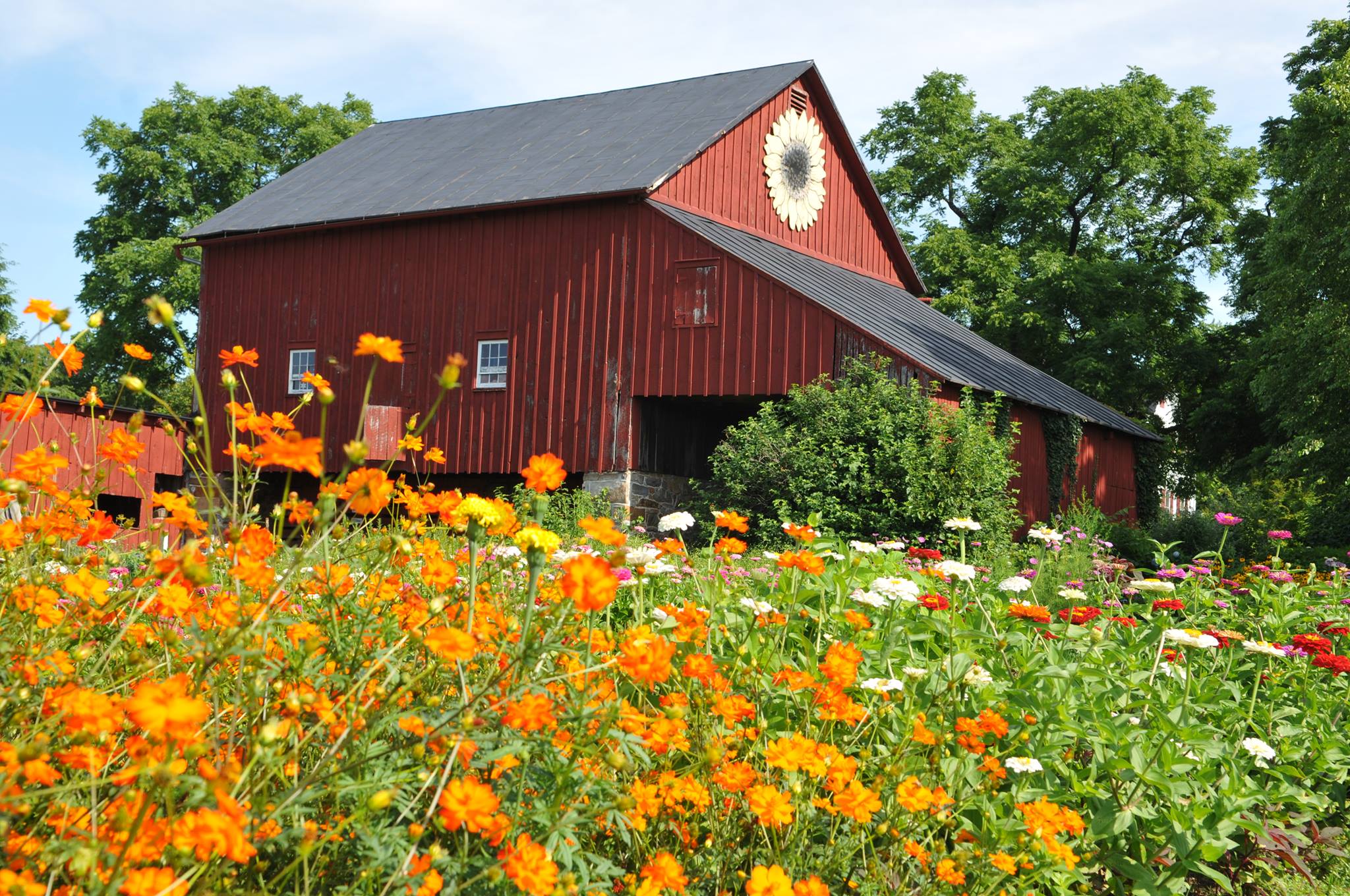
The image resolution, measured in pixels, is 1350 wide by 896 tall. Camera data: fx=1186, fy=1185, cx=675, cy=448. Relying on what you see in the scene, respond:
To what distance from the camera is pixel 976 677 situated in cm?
342

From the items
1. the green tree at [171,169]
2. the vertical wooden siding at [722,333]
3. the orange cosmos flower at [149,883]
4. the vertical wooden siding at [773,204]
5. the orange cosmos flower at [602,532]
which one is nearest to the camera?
the orange cosmos flower at [149,883]

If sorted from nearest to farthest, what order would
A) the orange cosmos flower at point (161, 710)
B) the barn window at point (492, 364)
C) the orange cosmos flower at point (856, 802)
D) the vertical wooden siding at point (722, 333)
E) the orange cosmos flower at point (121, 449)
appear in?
the orange cosmos flower at point (161, 710) < the orange cosmos flower at point (856, 802) < the orange cosmos flower at point (121, 449) < the vertical wooden siding at point (722, 333) < the barn window at point (492, 364)

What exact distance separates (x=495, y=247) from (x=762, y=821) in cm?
1480

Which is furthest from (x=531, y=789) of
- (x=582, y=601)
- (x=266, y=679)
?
(x=582, y=601)

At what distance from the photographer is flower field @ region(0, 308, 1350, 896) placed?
6.17ft

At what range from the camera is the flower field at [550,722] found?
1881 mm

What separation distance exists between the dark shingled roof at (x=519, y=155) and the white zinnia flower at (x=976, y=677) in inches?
490

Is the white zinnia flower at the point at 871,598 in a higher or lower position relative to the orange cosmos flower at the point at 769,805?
higher

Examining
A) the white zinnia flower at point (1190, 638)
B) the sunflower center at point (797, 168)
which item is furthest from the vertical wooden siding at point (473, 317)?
the white zinnia flower at point (1190, 638)

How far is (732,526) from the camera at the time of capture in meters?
3.25

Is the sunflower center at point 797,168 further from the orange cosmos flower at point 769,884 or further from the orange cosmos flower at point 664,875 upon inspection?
the orange cosmos flower at point 769,884

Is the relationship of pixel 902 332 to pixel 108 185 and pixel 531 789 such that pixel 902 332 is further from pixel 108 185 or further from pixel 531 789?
pixel 108 185

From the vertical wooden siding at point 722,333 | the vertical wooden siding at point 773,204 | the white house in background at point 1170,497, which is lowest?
the white house in background at point 1170,497

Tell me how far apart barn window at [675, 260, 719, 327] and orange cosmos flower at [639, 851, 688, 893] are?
13.0 m
